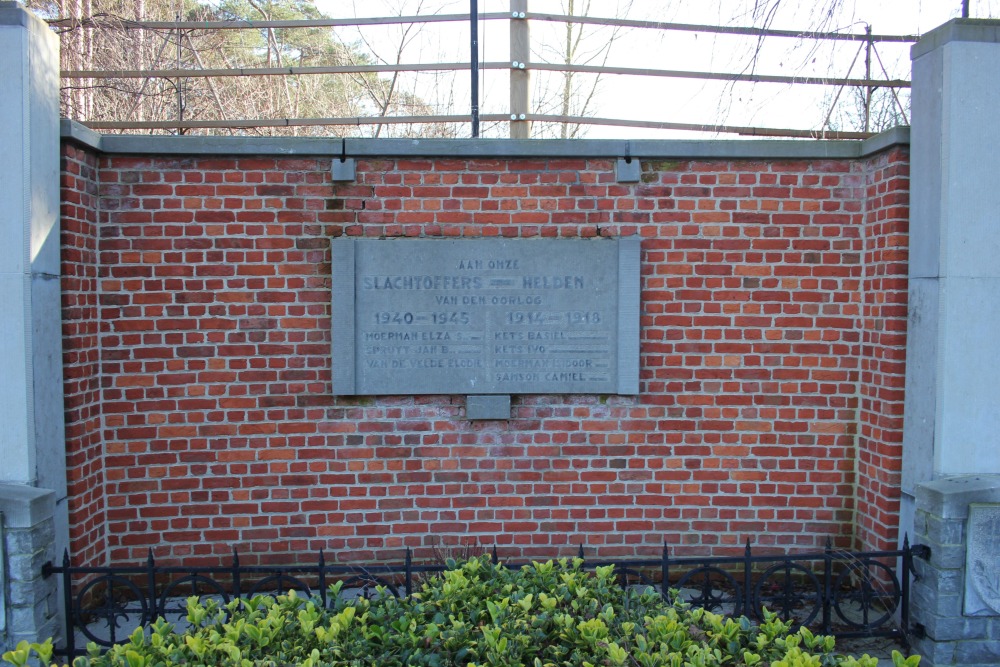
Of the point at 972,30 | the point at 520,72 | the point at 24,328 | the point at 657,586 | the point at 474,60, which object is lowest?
the point at 657,586

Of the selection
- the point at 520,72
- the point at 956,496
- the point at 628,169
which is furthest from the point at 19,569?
the point at 520,72

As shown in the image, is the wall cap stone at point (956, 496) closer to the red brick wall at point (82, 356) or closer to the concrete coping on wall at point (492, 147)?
the concrete coping on wall at point (492, 147)

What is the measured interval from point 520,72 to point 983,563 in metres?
4.51

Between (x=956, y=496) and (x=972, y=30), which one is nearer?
(x=956, y=496)

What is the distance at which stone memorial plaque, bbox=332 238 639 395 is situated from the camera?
4.64 metres

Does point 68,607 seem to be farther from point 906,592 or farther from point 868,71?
point 868,71

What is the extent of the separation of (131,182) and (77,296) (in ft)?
2.43

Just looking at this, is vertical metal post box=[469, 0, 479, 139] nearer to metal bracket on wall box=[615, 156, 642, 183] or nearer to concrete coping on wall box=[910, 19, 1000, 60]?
metal bracket on wall box=[615, 156, 642, 183]

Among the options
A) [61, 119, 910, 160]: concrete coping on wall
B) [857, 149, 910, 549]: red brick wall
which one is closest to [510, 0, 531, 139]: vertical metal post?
[61, 119, 910, 160]: concrete coping on wall

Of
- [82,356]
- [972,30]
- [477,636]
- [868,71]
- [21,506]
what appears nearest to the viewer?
[477,636]

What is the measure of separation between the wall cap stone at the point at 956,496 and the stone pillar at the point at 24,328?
4.30 metres

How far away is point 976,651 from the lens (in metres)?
3.85

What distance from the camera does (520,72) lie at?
6207 mm

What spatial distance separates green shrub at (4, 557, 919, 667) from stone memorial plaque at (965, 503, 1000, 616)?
165cm
